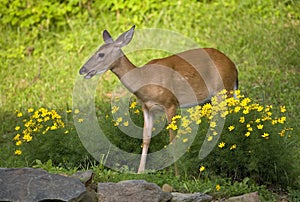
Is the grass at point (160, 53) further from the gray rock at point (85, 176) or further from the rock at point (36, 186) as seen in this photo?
the rock at point (36, 186)

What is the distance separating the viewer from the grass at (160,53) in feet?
32.9

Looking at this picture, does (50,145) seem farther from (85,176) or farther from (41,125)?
(85,176)

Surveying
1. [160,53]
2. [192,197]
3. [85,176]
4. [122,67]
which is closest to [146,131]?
[122,67]

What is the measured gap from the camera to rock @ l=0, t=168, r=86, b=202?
5434 millimetres

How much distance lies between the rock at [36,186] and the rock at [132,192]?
228mm

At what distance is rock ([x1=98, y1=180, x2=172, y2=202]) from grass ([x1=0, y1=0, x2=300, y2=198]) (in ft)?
12.3

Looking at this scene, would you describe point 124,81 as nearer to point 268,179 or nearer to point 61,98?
point 268,179

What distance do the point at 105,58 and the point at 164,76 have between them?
0.74 m

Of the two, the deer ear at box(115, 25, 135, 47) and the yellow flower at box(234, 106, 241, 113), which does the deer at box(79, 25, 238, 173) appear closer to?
the deer ear at box(115, 25, 135, 47)

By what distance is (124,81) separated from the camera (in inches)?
287

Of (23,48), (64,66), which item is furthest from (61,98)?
(23,48)

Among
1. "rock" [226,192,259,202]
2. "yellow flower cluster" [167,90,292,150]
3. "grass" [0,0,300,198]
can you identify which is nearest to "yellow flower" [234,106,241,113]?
"yellow flower cluster" [167,90,292,150]

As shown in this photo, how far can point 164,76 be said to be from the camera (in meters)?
7.50

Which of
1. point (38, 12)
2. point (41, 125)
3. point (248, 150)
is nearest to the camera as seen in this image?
point (248, 150)
